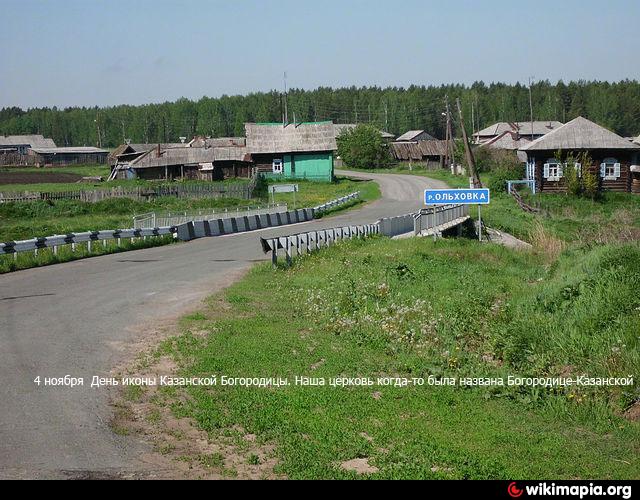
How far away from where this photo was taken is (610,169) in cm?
6800

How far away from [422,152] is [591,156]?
55832 mm

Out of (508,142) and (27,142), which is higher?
(27,142)

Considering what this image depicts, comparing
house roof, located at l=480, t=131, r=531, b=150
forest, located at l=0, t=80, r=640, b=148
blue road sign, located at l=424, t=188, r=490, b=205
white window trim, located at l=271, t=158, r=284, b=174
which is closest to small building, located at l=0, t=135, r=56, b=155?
forest, located at l=0, t=80, r=640, b=148

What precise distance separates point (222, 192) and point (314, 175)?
1713 centimetres

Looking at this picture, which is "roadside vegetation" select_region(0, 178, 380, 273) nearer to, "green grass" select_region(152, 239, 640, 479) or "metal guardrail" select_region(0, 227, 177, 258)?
"metal guardrail" select_region(0, 227, 177, 258)

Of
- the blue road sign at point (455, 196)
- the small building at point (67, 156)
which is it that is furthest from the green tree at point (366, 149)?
the blue road sign at point (455, 196)

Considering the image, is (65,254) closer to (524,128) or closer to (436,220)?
(436,220)

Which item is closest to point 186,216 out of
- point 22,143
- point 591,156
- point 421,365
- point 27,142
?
point 421,365

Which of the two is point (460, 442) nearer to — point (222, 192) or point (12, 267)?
point (12, 267)

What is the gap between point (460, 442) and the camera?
9578 mm

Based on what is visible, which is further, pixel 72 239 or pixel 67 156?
pixel 67 156

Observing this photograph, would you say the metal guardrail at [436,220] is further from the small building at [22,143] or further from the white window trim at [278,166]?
the small building at [22,143]

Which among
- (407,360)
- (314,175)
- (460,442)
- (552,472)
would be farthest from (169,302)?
(314,175)

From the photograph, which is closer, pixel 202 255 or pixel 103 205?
pixel 202 255
